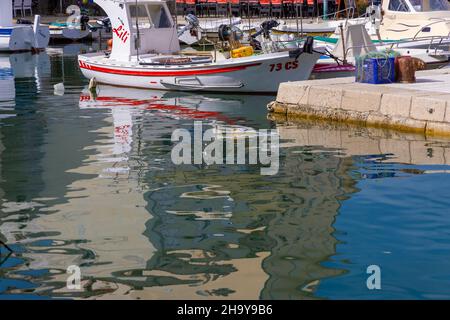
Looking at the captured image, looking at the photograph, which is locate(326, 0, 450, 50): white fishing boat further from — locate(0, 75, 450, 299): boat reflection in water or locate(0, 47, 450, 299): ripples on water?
locate(0, 47, 450, 299): ripples on water

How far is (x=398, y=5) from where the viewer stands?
27094 millimetres

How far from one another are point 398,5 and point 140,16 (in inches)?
308

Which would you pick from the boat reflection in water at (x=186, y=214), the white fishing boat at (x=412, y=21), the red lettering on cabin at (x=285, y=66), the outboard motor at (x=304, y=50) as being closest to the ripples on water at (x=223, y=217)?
the boat reflection in water at (x=186, y=214)

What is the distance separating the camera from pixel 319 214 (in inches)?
392

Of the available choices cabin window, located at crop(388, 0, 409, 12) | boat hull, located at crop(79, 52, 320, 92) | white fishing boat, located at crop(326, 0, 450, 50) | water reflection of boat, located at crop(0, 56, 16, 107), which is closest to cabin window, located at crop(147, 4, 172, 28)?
boat hull, located at crop(79, 52, 320, 92)

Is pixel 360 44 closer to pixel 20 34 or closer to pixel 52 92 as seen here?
pixel 52 92

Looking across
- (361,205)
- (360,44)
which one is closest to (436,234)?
(361,205)

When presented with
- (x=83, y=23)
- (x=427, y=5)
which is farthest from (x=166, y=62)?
(x=83, y=23)

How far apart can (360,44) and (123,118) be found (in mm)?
8164

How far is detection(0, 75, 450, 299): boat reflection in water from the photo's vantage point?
7.78 m

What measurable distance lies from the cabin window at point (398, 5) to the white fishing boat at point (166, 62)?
19.2 feet

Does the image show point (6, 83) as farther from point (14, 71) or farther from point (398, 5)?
point (398, 5)

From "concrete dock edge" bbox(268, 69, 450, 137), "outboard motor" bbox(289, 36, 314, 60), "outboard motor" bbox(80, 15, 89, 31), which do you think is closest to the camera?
"concrete dock edge" bbox(268, 69, 450, 137)
